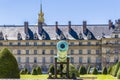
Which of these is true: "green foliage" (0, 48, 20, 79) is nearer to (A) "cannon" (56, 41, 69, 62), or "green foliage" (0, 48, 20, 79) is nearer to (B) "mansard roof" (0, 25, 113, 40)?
(A) "cannon" (56, 41, 69, 62)

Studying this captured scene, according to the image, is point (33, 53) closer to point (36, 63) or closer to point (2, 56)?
point (36, 63)

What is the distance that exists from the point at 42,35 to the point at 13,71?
47598 millimetres

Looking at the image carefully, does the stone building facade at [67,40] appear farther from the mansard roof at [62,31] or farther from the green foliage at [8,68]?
the green foliage at [8,68]

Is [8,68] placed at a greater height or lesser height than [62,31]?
lesser

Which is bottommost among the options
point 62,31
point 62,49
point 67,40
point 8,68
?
point 8,68

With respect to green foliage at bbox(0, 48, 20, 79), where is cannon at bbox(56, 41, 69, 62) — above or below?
above

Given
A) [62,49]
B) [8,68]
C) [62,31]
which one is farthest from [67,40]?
[8,68]

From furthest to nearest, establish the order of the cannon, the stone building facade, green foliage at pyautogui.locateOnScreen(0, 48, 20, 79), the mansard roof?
the mansard roof, the stone building facade, the cannon, green foliage at pyautogui.locateOnScreen(0, 48, 20, 79)

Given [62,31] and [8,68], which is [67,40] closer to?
[62,31]

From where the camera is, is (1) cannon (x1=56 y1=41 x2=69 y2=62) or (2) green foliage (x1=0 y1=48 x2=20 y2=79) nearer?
(2) green foliage (x1=0 y1=48 x2=20 y2=79)

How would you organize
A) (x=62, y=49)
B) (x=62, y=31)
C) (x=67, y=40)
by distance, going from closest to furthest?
(x=62, y=49), (x=67, y=40), (x=62, y=31)

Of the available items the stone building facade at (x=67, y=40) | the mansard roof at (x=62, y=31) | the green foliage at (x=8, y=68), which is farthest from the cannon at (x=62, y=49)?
the mansard roof at (x=62, y=31)

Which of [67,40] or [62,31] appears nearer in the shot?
[67,40]

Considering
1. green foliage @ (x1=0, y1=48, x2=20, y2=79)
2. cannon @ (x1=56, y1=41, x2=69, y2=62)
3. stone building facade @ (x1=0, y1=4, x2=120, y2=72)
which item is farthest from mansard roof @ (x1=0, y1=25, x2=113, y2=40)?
green foliage @ (x1=0, y1=48, x2=20, y2=79)
